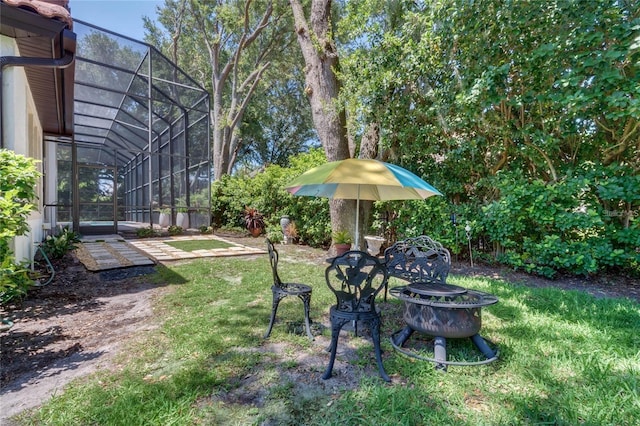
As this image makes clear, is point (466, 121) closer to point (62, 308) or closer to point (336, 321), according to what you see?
point (336, 321)

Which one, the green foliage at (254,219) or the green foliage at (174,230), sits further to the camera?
the green foliage at (254,219)

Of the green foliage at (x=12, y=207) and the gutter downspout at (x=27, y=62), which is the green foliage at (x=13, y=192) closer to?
the green foliage at (x=12, y=207)

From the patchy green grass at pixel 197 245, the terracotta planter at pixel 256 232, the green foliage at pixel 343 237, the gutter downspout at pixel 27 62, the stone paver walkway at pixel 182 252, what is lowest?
the stone paver walkway at pixel 182 252

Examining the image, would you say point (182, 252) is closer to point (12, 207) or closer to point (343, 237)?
point (343, 237)

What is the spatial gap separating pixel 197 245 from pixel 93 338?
6037 millimetres

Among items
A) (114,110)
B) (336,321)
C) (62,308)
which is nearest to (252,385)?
(336,321)

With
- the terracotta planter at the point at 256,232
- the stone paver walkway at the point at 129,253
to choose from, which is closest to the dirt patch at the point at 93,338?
the stone paver walkway at the point at 129,253

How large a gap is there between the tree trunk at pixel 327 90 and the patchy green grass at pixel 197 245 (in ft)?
12.0

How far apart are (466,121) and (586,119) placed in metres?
1.82

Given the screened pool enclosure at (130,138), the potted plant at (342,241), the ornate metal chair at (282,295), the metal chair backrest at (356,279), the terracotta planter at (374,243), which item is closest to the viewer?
the metal chair backrest at (356,279)

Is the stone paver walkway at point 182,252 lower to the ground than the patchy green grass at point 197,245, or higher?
lower

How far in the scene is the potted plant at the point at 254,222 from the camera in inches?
447

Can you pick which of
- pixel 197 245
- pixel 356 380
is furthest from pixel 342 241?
pixel 356 380

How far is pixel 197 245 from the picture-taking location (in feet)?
29.3
